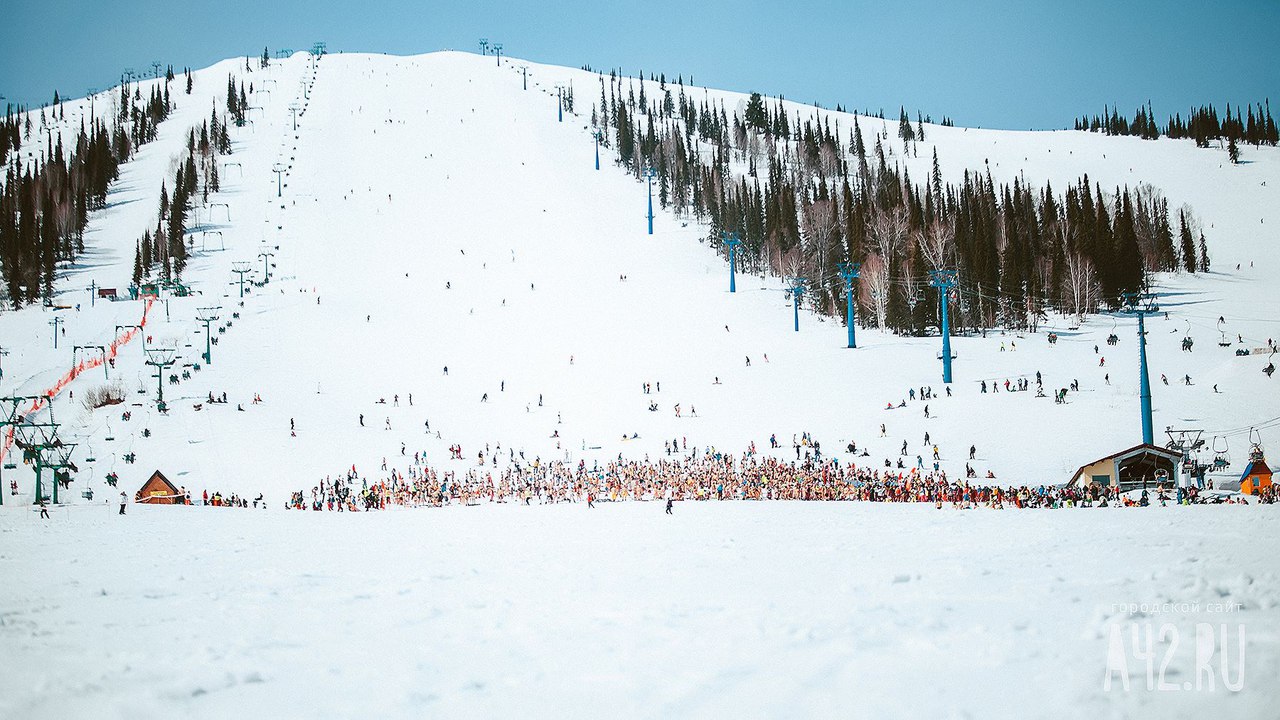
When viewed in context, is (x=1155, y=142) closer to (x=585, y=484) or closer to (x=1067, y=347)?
(x=1067, y=347)

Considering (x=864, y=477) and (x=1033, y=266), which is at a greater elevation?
(x=1033, y=266)

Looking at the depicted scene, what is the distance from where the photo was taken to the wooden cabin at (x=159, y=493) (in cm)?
2641

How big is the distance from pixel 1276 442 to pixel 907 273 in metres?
37.7

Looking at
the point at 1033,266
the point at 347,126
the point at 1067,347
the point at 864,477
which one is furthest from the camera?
the point at 347,126

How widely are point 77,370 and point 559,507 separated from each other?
34224 millimetres

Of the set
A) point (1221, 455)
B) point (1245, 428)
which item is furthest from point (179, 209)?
point (1245, 428)

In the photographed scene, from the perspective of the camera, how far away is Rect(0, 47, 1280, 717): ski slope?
693cm

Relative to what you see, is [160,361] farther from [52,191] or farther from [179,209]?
[52,191]

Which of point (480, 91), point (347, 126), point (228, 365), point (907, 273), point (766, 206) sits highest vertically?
point (480, 91)

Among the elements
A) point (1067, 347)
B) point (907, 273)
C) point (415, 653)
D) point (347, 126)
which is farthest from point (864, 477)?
point (347, 126)

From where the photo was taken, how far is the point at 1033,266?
239 feet

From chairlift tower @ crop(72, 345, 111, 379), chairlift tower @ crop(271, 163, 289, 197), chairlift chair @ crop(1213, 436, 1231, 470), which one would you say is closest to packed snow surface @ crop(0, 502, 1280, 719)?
chairlift chair @ crop(1213, 436, 1231, 470)

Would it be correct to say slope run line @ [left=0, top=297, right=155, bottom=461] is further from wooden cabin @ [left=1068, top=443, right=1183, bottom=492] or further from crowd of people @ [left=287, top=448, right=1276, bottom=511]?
wooden cabin @ [left=1068, top=443, right=1183, bottom=492]

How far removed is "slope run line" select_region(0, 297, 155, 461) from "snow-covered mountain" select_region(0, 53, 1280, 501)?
2.82ft
